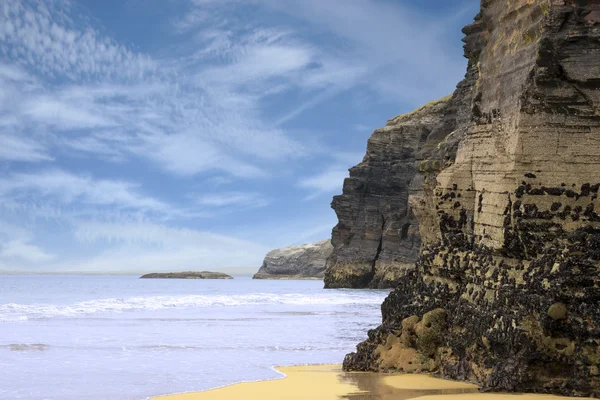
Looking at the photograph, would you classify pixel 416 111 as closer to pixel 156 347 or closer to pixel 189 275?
pixel 156 347

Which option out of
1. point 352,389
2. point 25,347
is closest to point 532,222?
point 352,389

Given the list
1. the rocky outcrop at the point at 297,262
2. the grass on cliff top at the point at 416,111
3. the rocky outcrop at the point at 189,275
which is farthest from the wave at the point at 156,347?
the rocky outcrop at the point at 189,275

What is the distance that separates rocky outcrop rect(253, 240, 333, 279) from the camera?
453ft

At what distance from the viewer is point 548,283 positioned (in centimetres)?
1023

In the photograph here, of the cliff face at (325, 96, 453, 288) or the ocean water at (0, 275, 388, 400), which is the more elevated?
the cliff face at (325, 96, 453, 288)

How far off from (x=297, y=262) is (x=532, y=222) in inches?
5167

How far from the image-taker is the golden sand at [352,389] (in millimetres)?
10672

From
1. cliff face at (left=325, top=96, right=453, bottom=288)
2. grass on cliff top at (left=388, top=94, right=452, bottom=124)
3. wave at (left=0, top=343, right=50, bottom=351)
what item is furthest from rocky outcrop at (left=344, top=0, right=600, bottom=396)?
grass on cliff top at (left=388, top=94, right=452, bottom=124)

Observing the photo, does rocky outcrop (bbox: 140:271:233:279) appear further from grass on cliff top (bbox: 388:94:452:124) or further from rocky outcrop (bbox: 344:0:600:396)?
rocky outcrop (bbox: 344:0:600:396)

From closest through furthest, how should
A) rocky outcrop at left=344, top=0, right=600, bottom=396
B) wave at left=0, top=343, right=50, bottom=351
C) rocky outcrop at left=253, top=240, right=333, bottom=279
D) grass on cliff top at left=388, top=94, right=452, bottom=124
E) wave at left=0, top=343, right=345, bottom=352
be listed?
rocky outcrop at left=344, top=0, right=600, bottom=396 → wave at left=0, top=343, right=50, bottom=351 → wave at left=0, top=343, right=345, bottom=352 → grass on cliff top at left=388, top=94, right=452, bottom=124 → rocky outcrop at left=253, top=240, right=333, bottom=279

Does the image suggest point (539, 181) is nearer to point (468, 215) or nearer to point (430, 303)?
point (468, 215)

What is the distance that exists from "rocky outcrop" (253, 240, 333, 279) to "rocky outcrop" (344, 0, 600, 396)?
12311 cm

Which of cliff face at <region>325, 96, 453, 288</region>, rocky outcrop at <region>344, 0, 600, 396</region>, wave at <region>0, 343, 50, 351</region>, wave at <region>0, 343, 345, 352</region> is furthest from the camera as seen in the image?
cliff face at <region>325, 96, 453, 288</region>

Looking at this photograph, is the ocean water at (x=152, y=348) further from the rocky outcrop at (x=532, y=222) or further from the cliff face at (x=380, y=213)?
the cliff face at (x=380, y=213)
